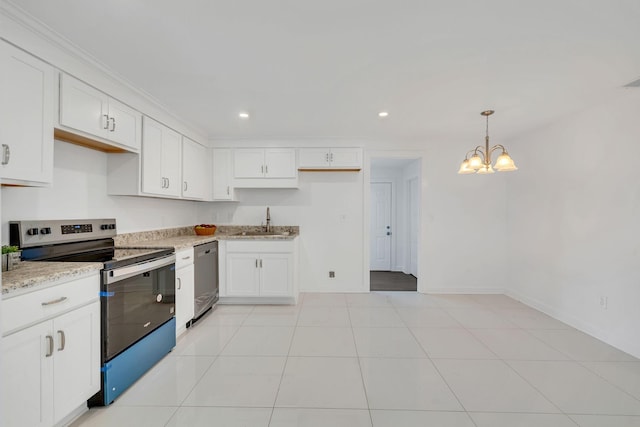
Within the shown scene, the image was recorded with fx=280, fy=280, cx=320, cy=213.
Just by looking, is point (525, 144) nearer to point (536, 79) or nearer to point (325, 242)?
point (536, 79)

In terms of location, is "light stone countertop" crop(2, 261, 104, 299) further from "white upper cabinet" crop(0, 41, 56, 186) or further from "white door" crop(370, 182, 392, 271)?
"white door" crop(370, 182, 392, 271)

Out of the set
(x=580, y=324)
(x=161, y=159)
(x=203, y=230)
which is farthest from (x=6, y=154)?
(x=580, y=324)

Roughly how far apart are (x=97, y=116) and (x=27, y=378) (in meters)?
1.74

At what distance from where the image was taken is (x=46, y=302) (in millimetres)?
1474

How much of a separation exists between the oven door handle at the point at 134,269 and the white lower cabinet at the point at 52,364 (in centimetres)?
8

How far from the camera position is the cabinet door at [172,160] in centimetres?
305

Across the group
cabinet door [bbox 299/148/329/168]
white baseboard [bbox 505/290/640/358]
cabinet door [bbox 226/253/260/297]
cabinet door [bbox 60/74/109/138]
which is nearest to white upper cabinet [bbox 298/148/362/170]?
cabinet door [bbox 299/148/329/168]

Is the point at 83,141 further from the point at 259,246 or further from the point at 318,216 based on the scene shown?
the point at 318,216

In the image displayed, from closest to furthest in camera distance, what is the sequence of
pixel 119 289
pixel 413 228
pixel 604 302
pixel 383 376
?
pixel 119 289, pixel 383 376, pixel 604 302, pixel 413 228

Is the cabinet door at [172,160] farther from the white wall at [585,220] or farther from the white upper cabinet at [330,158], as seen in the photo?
the white wall at [585,220]

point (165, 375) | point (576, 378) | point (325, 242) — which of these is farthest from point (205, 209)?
point (576, 378)

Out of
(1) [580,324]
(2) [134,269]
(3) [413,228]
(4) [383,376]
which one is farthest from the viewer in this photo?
(3) [413,228]

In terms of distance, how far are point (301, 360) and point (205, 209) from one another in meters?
2.92

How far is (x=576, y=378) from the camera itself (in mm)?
2168
